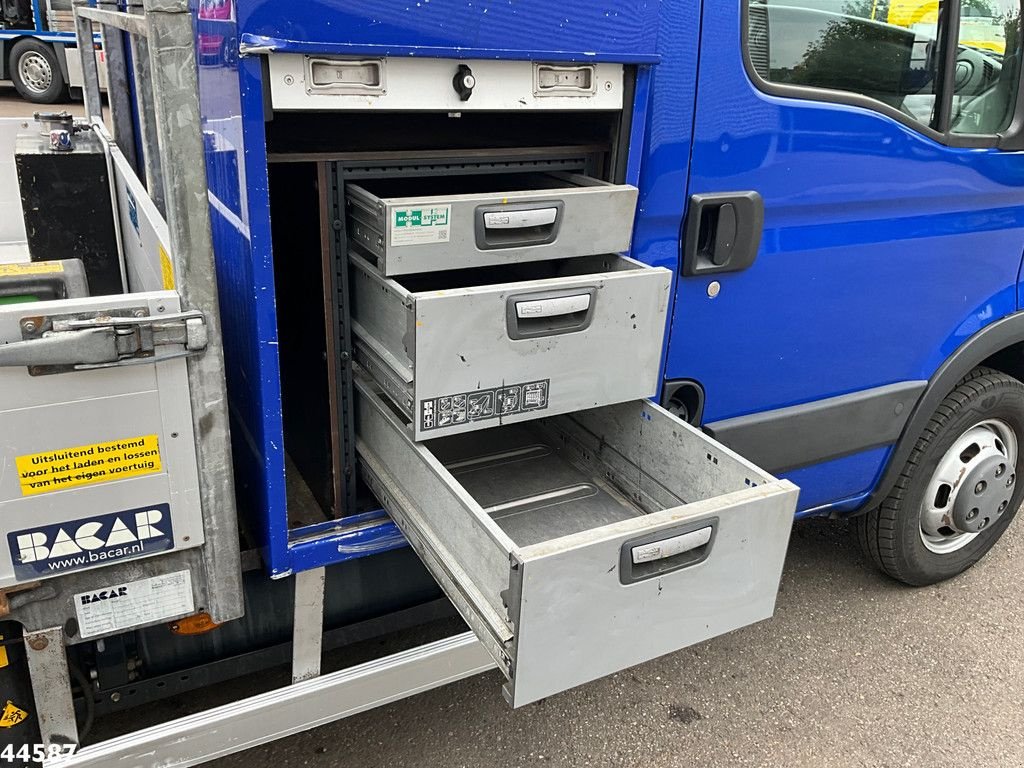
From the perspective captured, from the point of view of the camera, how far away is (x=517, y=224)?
5.89 ft

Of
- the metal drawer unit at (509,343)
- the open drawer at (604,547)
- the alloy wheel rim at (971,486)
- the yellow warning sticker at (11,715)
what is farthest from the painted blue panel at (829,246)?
the yellow warning sticker at (11,715)

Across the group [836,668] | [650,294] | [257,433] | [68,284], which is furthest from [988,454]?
[68,284]

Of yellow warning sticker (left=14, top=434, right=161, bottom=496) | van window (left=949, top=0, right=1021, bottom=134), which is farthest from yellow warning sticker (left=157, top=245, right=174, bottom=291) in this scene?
van window (left=949, top=0, right=1021, bottom=134)

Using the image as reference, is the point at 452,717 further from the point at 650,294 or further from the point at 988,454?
the point at 988,454

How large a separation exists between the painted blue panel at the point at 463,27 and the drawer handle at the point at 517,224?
0.96 feet

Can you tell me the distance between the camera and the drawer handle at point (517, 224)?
5.82 feet

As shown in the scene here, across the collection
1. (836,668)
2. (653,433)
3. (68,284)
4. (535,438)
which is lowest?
(836,668)

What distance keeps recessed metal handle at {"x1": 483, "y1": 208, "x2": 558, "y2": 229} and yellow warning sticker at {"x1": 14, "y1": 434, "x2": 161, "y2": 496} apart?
763 millimetres

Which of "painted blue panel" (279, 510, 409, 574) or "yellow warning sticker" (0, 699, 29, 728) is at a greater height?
"painted blue panel" (279, 510, 409, 574)

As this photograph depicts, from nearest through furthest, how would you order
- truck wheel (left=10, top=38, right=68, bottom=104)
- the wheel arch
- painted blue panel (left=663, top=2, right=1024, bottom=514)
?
painted blue panel (left=663, top=2, right=1024, bottom=514)
the wheel arch
truck wheel (left=10, top=38, right=68, bottom=104)

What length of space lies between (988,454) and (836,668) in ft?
3.26

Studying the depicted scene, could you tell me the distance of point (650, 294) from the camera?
1888mm

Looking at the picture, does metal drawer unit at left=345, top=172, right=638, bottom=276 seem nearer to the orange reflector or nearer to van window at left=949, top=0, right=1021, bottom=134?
the orange reflector

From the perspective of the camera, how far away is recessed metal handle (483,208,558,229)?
1773 millimetres
